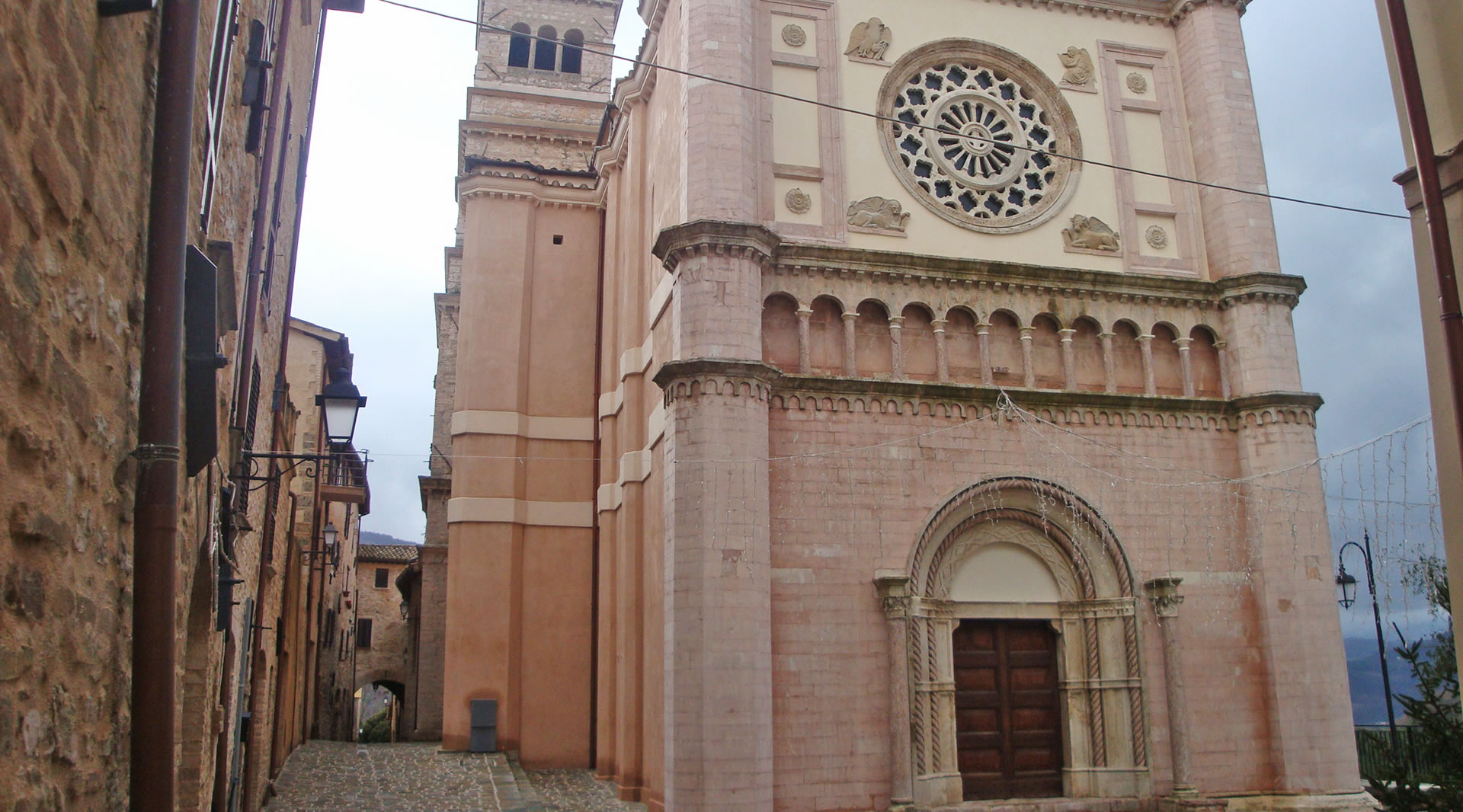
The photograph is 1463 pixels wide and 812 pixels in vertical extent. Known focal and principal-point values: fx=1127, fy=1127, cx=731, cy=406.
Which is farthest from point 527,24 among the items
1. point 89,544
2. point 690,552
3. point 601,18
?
point 89,544

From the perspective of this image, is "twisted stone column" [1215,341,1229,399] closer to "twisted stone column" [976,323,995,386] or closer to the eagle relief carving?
the eagle relief carving

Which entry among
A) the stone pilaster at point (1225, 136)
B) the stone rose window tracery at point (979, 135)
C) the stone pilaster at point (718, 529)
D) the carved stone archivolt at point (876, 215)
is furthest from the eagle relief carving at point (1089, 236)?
the stone pilaster at point (718, 529)

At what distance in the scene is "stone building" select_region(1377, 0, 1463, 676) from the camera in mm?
7941

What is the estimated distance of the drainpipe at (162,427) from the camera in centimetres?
Answer: 473

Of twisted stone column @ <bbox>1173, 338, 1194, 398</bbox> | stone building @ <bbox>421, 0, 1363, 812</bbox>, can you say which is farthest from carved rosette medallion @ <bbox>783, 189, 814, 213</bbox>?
twisted stone column @ <bbox>1173, 338, 1194, 398</bbox>

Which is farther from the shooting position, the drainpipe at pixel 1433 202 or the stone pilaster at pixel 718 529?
the stone pilaster at pixel 718 529

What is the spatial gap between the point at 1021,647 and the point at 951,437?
3.38m

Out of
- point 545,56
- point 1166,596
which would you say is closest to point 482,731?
point 1166,596

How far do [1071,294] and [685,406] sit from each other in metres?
7.00

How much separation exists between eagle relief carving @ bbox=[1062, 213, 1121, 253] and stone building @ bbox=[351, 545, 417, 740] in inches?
1386

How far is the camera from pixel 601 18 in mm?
31062

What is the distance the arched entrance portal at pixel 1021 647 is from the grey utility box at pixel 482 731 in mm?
9252

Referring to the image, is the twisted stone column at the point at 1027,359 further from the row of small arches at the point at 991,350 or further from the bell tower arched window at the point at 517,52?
the bell tower arched window at the point at 517,52

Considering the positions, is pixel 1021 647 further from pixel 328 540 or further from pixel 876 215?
pixel 328 540
